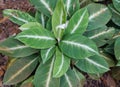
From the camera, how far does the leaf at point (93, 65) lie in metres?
1.66

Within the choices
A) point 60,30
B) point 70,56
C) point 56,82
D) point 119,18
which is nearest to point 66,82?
point 56,82

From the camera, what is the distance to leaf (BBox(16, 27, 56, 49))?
1546mm

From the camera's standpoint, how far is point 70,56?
1595 mm

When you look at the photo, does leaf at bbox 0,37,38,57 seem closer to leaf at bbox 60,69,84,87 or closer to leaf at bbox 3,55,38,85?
leaf at bbox 3,55,38,85

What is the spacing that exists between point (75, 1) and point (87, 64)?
1.39 ft

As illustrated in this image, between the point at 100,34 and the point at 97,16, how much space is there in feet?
0.40

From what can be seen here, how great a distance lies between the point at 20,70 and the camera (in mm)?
1724

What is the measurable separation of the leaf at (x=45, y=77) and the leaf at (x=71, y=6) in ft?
1.17

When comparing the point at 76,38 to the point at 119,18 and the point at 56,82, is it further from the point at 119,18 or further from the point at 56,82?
the point at 119,18

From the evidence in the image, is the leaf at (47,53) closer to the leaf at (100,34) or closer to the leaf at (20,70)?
the leaf at (20,70)

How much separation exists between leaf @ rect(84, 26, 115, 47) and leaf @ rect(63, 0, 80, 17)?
0.17 meters

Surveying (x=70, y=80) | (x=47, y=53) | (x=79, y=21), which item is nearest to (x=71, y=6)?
(x=79, y=21)

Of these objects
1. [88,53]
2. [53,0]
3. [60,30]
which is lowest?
[88,53]

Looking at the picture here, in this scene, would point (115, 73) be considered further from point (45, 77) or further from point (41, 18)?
point (41, 18)
